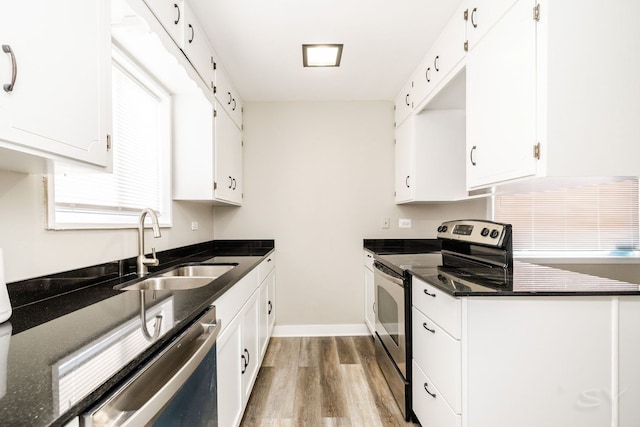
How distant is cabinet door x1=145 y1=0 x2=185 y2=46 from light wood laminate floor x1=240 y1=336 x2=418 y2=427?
2151 millimetres

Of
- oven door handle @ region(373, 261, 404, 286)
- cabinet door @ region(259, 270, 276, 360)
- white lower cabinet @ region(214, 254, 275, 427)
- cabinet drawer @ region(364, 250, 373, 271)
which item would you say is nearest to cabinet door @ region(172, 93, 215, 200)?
white lower cabinet @ region(214, 254, 275, 427)

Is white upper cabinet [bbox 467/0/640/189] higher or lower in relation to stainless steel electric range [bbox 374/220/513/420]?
higher

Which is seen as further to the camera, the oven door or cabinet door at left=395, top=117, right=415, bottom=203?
cabinet door at left=395, top=117, right=415, bottom=203

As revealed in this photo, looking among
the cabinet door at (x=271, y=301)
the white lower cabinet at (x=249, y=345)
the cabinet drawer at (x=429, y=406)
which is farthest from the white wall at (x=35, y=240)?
the cabinet drawer at (x=429, y=406)

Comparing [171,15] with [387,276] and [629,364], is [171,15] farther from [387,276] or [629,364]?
[629,364]

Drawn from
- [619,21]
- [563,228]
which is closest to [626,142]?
[619,21]

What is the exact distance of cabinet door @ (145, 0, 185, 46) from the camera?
4.59ft

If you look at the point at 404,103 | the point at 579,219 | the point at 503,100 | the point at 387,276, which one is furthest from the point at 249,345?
the point at 579,219

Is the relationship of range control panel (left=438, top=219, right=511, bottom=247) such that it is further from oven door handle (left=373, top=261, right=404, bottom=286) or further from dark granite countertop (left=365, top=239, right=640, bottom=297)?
oven door handle (left=373, top=261, right=404, bottom=286)

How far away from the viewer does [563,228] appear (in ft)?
9.54

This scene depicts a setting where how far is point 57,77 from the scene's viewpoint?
0.84 m

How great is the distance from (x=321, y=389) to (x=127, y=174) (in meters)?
1.88

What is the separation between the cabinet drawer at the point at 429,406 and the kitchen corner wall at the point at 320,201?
5.04 feet

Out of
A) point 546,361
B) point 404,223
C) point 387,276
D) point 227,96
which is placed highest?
point 227,96
